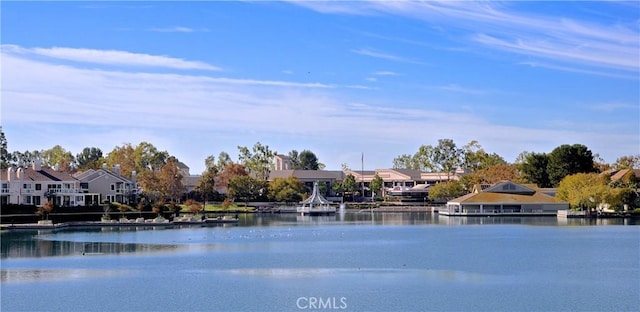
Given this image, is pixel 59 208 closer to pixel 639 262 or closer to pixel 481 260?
pixel 481 260

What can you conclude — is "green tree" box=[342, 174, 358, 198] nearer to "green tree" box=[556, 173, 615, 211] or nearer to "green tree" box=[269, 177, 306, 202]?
"green tree" box=[269, 177, 306, 202]

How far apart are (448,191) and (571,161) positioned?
741 inches

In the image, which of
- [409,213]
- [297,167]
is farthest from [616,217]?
[297,167]

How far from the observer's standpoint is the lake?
29375 mm

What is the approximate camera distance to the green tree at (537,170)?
114281 mm

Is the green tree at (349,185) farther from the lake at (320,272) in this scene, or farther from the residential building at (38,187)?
the lake at (320,272)

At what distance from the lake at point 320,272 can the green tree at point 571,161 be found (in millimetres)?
51320

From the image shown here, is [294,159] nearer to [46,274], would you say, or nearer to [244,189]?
[244,189]

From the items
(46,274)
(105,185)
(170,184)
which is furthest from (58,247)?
(170,184)

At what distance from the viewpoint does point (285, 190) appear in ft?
393

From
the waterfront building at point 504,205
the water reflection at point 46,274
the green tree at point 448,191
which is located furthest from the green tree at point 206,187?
the water reflection at point 46,274

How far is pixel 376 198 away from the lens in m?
137

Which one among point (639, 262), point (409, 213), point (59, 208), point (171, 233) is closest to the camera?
point (639, 262)

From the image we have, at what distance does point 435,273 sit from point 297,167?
151588 mm
